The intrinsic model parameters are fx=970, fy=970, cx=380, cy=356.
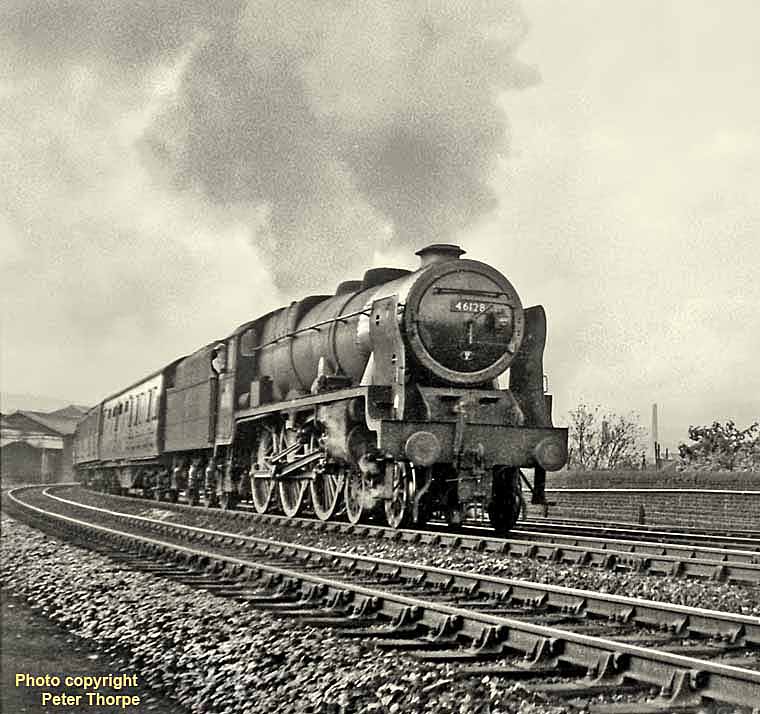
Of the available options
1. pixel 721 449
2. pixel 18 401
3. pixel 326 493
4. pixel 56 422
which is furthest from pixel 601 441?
pixel 18 401

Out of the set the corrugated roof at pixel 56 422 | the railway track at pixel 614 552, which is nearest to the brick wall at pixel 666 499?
the railway track at pixel 614 552

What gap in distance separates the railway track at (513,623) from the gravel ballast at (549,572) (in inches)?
34.7

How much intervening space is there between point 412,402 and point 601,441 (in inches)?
842

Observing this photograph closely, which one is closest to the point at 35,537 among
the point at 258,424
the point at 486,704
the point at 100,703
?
the point at 258,424

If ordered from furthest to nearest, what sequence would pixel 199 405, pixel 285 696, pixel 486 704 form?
pixel 199 405
pixel 285 696
pixel 486 704

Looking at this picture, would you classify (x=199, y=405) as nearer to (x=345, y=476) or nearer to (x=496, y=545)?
(x=345, y=476)

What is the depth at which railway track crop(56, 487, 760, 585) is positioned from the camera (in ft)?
25.3

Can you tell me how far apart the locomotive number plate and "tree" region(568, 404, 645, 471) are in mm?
19432

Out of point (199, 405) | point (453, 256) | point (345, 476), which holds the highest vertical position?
point (453, 256)

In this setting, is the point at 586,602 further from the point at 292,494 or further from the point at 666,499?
the point at 666,499

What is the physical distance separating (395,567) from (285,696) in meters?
3.36

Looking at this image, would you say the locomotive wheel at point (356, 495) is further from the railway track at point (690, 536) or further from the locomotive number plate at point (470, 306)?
the locomotive number plate at point (470, 306)

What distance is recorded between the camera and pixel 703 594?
6953mm

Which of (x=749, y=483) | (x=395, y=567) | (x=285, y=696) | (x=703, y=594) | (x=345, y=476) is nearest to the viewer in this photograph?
(x=285, y=696)
